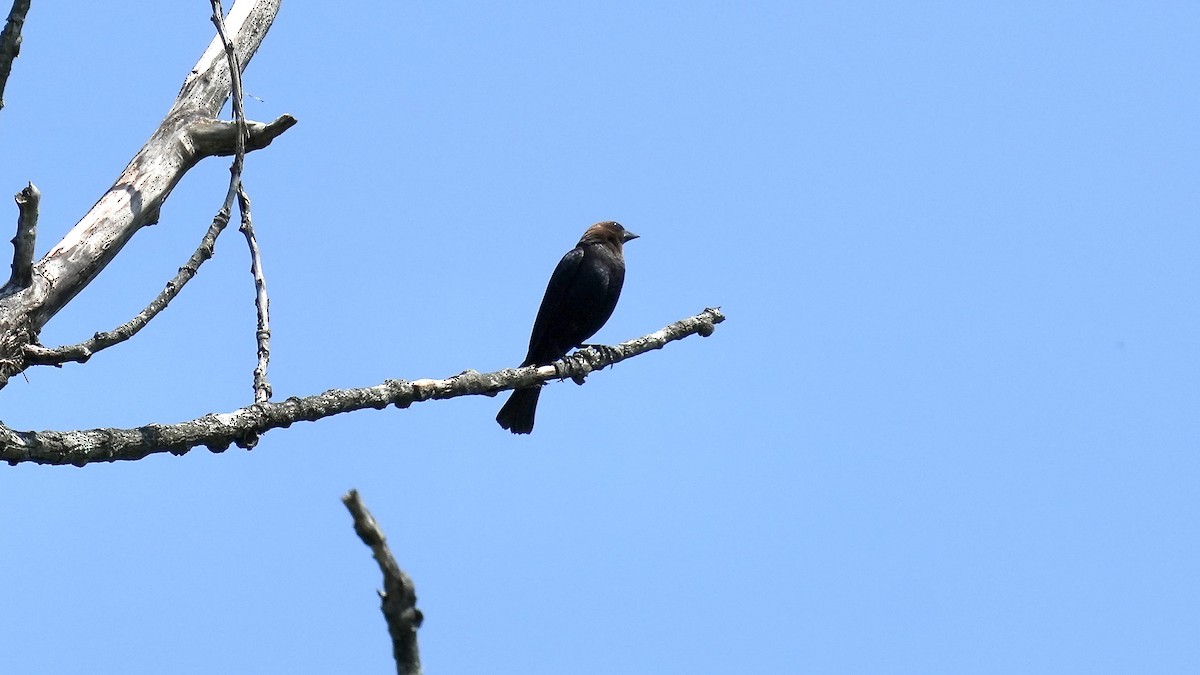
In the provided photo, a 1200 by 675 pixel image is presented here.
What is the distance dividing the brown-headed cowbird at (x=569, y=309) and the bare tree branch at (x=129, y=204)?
3736 millimetres

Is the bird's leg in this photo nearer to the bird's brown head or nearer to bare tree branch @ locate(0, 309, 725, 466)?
bare tree branch @ locate(0, 309, 725, 466)

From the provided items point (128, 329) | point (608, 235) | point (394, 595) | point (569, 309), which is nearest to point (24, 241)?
point (128, 329)

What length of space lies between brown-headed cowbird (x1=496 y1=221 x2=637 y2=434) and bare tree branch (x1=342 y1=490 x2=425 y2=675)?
6.99 m

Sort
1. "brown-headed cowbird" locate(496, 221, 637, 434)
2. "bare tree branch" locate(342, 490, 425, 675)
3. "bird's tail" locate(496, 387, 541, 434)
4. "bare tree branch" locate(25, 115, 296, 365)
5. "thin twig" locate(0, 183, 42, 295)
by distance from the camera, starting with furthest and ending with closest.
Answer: "bird's tail" locate(496, 387, 541, 434) → "brown-headed cowbird" locate(496, 221, 637, 434) → "bare tree branch" locate(25, 115, 296, 365) → "thin twig" locate(0, 183, 42, 295) → "bare tree branch" locate(342, 490, 425, 675)

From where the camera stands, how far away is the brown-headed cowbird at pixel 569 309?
840 centimetres

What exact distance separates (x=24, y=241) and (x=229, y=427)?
0.74 m

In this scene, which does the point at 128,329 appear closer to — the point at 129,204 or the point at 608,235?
the point at 129,204

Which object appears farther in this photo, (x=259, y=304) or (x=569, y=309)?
(x=569, y=309)

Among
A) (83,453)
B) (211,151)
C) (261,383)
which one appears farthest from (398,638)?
(211,151)

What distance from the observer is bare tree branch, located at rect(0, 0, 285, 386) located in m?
3.83

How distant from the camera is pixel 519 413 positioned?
28.5 feet

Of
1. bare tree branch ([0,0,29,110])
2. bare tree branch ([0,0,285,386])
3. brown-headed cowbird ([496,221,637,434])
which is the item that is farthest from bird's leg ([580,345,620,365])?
bare tree branch ([0,0,29,110])

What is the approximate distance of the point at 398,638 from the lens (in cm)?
138

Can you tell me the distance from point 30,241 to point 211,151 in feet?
3.26
